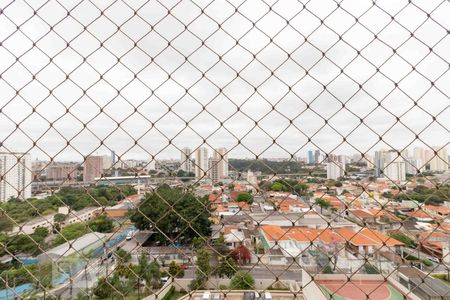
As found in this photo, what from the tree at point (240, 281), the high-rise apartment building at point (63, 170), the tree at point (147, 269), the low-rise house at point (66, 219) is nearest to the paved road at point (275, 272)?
the tree at point (240, 281)

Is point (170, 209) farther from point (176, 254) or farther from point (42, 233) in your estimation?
point (176, 254)

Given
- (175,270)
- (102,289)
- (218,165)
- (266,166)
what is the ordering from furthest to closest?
(175,270) → (102,289) → (218,165) → (266,166)

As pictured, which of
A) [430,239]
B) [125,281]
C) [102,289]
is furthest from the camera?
[125,281]

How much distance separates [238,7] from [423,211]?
1029 millimetres

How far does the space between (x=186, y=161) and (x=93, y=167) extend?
36cm

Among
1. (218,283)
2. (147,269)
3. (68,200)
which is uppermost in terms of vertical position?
(68,200)

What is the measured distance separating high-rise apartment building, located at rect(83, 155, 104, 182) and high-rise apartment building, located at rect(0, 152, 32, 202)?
21 cm

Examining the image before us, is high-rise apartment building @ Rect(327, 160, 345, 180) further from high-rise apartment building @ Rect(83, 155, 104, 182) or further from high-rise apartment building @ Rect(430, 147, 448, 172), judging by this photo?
high-rise apartment building @ Rect(83, 155, 104, 182)

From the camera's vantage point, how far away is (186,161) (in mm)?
1037

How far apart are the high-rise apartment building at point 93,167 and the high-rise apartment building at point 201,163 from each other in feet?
1.16

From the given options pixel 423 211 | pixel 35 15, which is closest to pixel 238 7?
pixel 35 15

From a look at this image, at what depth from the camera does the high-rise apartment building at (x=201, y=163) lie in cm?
99

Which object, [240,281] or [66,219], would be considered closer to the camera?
[240,281]

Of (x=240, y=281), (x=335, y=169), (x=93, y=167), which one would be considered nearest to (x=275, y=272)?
(x=240, y=281)
